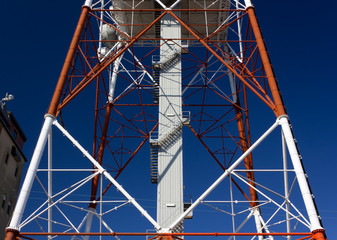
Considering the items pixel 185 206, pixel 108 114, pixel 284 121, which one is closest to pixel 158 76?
pixel 108 114

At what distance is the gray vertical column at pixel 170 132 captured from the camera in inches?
934

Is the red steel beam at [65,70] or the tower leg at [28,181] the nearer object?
the tower leg at [28,181]

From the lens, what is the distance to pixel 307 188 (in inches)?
698

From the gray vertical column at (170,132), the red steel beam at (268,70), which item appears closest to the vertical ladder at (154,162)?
the gray vertical column at (170,132)

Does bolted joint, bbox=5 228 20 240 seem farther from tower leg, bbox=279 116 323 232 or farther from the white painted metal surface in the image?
tower leg, bbox=279 116 323 232

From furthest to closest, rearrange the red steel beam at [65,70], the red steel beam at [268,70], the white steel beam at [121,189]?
the red steel beam at [65,70] → the red steel beam at [268,70] → the white steel beam at [121,189]

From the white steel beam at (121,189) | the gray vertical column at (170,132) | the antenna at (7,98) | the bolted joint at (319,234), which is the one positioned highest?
the antenna at (7,98)

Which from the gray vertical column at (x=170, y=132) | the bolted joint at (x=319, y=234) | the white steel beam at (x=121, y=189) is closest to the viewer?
the bolted joint at (x=319, y=234)

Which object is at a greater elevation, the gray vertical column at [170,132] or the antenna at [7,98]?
the antenna at [7,98]

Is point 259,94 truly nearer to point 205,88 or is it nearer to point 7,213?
point 205,88

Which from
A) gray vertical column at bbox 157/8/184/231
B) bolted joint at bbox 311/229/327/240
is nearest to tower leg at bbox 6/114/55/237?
gray vertical column at bbox 157/8/184/231

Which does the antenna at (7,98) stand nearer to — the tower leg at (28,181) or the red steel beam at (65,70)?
the red steel beam at (65,70)

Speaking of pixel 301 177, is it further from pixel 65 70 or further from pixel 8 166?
pixel 8 166

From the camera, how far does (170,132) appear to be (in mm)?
25516
